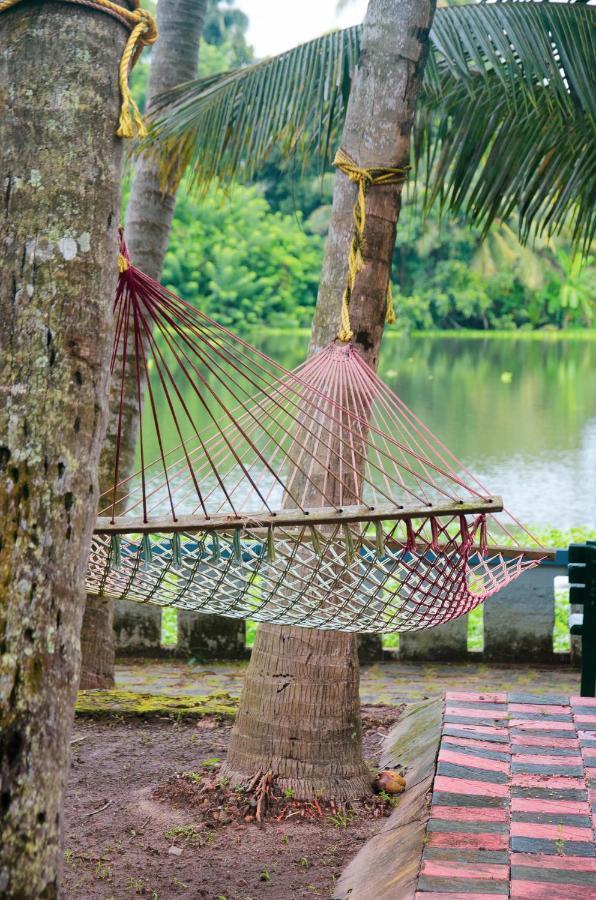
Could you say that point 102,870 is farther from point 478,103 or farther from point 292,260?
point 292,260

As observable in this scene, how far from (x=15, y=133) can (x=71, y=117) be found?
0.28 feet

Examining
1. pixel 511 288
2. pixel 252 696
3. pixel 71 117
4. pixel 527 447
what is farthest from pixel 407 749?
pixel 511 288

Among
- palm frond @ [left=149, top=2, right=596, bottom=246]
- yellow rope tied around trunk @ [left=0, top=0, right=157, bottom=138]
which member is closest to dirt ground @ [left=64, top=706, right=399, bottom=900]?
yellow rope tied around trunk @ [left=0, top=0, right=157, bottom=138]

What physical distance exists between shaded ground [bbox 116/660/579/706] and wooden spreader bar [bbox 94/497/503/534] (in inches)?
69.1

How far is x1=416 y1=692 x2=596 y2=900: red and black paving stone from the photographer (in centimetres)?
205

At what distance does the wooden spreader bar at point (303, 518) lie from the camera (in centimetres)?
229

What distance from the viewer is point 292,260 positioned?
25.0 meters

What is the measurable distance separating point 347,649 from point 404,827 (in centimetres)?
58

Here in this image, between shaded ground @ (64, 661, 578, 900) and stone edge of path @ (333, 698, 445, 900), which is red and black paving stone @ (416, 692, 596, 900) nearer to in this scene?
stone edge of path @ (333, 698, 445, 900)

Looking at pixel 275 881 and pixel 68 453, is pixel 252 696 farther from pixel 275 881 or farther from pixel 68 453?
pixel 68 453

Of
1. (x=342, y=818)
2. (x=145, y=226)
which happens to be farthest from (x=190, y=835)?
(x=145, y=226)

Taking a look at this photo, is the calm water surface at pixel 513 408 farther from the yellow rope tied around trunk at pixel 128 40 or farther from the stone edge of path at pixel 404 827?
the yellow rope tied around trunk at pixel 128 40

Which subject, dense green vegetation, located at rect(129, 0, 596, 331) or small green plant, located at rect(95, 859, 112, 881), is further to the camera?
dense green vegetation, located at rect(129, 0, 596, 331)

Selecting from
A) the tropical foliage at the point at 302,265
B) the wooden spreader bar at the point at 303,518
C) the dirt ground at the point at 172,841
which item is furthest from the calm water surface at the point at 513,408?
the wooden spreader bar at the point at 303,518
